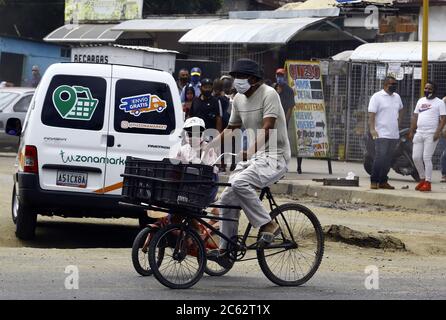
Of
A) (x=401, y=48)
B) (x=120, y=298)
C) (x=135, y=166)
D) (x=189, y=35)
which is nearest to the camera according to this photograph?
(x=120, y=298)

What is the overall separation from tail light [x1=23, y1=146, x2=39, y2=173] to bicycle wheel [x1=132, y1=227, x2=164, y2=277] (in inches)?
118

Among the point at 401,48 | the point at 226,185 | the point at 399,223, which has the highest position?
the point at 401,48

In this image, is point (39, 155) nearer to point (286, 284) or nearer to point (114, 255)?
point (114, 255)

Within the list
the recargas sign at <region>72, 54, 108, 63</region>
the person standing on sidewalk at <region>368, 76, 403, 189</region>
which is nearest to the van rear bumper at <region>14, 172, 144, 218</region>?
the person standing on sidewalk at <region>368, 76, 403, 189</region>

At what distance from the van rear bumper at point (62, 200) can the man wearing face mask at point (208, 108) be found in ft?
20.8

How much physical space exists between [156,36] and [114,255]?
23.0 m

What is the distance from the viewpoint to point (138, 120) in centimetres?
1253

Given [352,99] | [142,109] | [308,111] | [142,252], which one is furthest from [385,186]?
[142,252]

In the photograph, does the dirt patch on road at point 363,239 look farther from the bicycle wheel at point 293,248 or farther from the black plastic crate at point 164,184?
the black plastic crate at point 164,184

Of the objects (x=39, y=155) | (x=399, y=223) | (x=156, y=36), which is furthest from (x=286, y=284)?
(x=156, y=36)

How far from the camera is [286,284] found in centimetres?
965

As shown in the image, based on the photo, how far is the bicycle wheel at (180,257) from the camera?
9.10m

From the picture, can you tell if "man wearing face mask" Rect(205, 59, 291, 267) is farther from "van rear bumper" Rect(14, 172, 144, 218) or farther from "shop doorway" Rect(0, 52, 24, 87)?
"shop doorway" Rect(0, 52, 24, 87)

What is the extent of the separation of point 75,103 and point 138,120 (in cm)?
72
